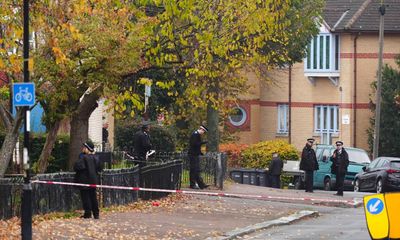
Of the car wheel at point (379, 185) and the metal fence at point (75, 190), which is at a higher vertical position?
the metal fence at point (75, 190)

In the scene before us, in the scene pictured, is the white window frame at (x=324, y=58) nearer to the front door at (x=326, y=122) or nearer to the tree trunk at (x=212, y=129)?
the front door at (x=326, y=122)

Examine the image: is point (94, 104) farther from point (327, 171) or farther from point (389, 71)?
point (389, 71)

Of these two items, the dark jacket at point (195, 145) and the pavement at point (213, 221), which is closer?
the pavement at point (213, 221)

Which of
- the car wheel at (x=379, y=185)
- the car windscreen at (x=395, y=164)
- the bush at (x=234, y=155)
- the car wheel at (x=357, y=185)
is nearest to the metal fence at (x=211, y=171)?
the car wheel at (x=379, y=185)

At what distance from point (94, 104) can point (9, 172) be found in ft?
10.5

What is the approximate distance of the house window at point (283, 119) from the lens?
53.7m

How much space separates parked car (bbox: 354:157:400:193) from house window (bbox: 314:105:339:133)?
54.2ft

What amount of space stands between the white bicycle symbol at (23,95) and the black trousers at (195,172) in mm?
11807

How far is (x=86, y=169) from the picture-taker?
64.3ft

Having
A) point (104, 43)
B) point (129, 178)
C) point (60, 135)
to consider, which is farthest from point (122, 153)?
point (104, 43)

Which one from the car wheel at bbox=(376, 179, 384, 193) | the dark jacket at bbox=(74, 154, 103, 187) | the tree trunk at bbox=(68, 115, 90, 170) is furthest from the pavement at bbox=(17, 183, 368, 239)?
the car wheel at bbox=(376, 179, 384, 193)

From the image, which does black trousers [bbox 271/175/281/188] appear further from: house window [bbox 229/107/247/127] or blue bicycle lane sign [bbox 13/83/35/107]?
blue bicycle lane sign [bbox 13/83/35/107]

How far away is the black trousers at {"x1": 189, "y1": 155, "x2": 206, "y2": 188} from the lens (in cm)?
2633

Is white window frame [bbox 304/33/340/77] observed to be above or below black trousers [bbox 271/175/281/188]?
above
